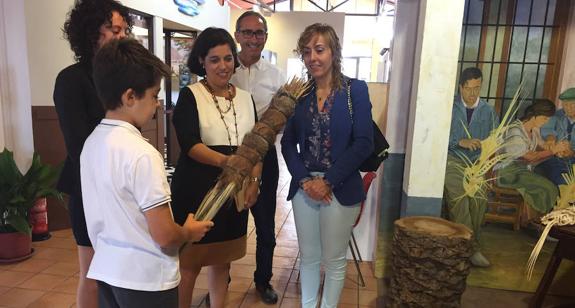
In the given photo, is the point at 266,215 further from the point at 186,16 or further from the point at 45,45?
the point at 186,16

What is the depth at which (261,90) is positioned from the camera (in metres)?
2.38

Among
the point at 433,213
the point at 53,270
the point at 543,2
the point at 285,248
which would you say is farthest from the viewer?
the point at 285,248

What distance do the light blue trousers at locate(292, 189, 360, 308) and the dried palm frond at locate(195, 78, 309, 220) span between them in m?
0.35

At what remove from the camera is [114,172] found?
1.09 metres

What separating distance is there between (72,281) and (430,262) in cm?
217

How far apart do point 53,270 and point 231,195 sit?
6.31 ft

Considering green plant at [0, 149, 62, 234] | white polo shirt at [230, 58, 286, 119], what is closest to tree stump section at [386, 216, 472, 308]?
white polo shirt at [230, 58, 286, 119]

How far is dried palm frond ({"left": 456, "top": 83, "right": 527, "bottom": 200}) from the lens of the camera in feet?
8.04

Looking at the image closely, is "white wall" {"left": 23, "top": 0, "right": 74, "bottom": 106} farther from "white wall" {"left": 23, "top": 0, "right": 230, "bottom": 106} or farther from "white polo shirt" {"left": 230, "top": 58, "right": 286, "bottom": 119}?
"white polo shirt" {"left": 230, "top": 58, "right": 286, "bottom": 119}

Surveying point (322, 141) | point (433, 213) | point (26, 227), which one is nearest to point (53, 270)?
point (26, 227)

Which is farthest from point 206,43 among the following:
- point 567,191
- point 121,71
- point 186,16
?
point 186,16

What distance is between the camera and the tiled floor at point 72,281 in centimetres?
244

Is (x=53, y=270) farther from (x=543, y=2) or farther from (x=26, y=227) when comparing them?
(x=543, y=2)

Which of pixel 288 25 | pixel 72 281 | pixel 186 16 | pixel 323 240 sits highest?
pixel 288 25
